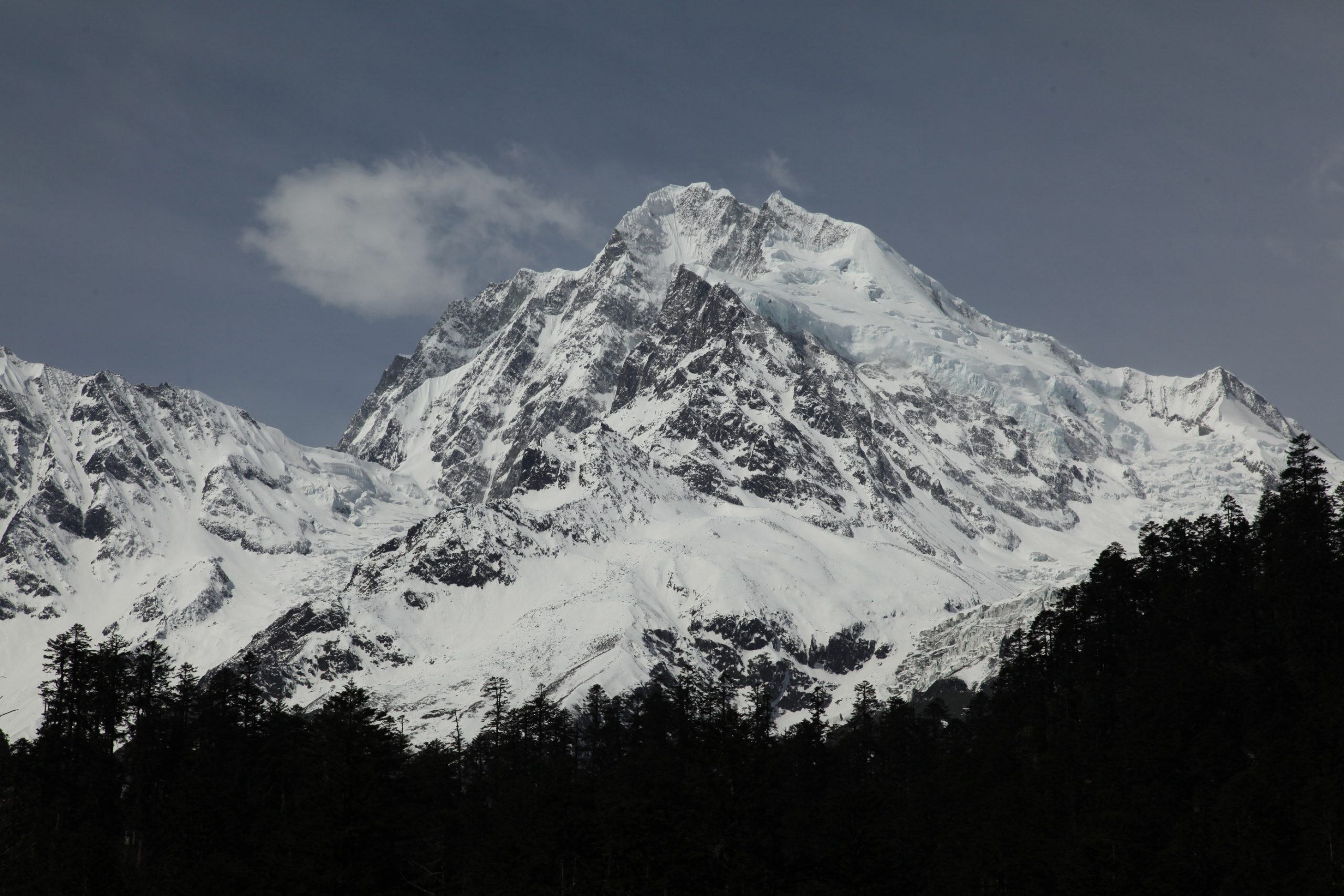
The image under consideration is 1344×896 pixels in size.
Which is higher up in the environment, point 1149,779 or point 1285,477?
point 1285,477

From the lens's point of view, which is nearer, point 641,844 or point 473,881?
point 641,844

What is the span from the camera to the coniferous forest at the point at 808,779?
78.4 m

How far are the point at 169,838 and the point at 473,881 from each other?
1005 inches

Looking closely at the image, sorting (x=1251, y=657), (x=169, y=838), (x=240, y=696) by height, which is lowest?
(x=169, y=838)

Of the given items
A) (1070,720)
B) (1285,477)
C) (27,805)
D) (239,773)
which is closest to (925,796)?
(1070,720)

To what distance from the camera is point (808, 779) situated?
13125 cm

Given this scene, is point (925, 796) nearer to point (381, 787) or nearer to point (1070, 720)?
point (1070, 720)

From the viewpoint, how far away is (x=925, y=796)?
11838cm

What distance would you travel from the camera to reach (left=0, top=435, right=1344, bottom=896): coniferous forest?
78438mm

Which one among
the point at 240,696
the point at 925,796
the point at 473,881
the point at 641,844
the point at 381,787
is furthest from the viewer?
the point at 240,696

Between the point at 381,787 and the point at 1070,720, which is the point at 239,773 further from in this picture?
the point at 1070,720

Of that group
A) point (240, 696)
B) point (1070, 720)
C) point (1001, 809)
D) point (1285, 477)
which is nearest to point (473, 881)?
point (1001, 809)

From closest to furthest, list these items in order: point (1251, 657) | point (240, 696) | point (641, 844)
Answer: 1. point (641, 844)
2. point (1251, 657)
3. point (240, 696)

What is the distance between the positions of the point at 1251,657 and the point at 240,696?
90.6 meters
